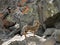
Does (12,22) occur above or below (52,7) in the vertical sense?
below

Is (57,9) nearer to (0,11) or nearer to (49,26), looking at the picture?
(49,26)

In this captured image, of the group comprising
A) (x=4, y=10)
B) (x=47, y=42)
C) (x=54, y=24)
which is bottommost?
(x=4, y=10)

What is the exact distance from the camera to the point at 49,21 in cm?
Result: 544

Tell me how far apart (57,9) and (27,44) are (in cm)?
136

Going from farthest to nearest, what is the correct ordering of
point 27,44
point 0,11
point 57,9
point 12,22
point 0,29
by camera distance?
point 12,22 → point 0,11 → point 0,29 → point 27,44 → point 57,9

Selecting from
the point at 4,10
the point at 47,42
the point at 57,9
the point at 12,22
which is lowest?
the point at 12,22

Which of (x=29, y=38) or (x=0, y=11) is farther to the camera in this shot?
(x=0, y=11)

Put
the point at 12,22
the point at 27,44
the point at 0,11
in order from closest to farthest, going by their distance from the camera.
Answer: the point at 27,44, the point at 0,11, the point at 12,22

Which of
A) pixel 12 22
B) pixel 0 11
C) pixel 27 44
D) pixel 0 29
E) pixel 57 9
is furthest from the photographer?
pixel 12 22

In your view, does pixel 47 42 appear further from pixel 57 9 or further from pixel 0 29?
pixel 0 29

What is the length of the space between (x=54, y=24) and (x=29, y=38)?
927 millimetres

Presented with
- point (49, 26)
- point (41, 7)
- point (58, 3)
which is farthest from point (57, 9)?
point (41, 7)

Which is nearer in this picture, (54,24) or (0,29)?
(54,24)

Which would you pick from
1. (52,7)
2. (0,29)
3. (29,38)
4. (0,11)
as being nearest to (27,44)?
(29,38)
